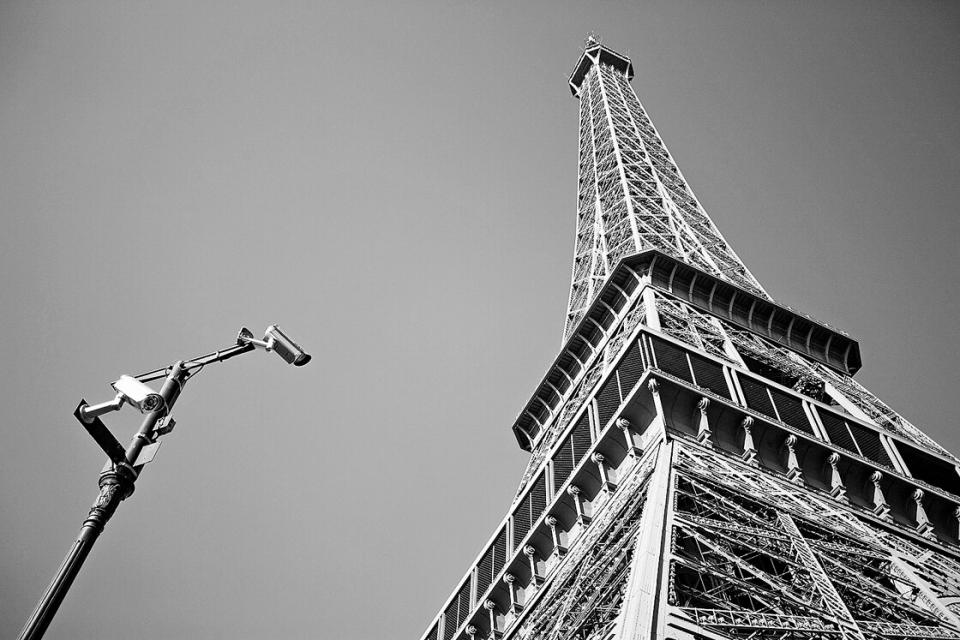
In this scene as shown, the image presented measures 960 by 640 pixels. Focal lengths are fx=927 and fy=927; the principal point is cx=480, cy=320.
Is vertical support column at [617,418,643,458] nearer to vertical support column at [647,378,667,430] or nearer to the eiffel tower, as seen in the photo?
the eiffel tower

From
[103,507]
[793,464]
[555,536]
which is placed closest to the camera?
[103,507]

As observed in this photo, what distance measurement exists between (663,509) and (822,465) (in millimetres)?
12421

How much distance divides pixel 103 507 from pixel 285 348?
3485mm

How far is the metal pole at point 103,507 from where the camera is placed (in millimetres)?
9312

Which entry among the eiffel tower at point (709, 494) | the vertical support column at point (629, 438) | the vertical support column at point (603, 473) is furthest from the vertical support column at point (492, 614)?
the vertical support column at point (629, 438)

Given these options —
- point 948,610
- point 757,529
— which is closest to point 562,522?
point 757,529

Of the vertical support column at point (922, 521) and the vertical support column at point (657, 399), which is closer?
the vertical support column at point (657, 399)

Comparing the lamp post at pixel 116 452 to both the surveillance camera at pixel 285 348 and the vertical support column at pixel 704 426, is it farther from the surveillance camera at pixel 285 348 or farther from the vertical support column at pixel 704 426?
the vertical support column at pixel 704 426

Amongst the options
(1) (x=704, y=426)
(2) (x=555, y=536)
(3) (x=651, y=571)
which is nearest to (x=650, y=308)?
(1) (x=704, y=426)

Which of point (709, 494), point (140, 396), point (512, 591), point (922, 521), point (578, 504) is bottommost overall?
point (140, 396)

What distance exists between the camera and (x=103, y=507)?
34.0 feet

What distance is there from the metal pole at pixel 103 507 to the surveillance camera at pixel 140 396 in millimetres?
91

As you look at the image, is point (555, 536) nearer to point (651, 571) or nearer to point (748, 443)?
point (748, 443)

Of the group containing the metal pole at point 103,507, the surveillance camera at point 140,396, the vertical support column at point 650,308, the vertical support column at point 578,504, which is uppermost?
the vertical support column at point 650,308
